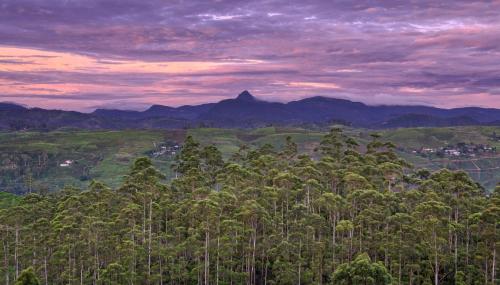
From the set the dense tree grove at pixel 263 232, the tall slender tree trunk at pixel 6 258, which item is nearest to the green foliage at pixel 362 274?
the dense tree grove at pixel 263 232

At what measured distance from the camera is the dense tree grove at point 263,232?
7312 cm

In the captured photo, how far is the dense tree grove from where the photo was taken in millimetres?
73125

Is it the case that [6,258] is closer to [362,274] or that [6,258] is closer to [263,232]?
[263,232]

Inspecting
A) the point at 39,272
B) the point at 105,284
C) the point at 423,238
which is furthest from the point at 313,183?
the point at 39,272

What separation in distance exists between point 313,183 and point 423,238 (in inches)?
889

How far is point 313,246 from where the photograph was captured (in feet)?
249

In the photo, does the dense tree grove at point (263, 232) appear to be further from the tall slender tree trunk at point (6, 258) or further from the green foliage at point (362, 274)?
the tall slender tree trunk at point (6, 258)

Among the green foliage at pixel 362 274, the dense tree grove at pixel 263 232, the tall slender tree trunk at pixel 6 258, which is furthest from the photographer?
the tall slender tree trunk at pixel 6 258

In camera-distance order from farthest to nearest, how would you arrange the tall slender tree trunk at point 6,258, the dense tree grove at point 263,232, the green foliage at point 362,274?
the tall slender tree trunk at point 6,258, the dense tree grove at point 263,232, the green foliage at point 362,274

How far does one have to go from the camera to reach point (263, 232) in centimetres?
8256

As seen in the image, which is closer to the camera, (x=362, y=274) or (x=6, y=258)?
(x=362, y=274)

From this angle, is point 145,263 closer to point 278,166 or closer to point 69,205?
point 69,205

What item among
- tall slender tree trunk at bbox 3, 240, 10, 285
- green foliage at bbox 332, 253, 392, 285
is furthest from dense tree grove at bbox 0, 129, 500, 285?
tall slender tree trunk at bbox 3, 240, 10, 285

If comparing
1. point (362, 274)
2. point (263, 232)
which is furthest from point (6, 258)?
point (362, 274)
